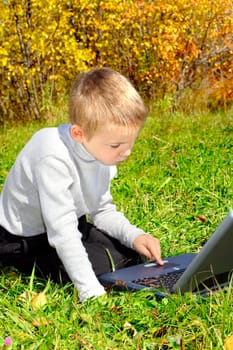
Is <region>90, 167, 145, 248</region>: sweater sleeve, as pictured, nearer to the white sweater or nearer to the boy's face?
the white sweater

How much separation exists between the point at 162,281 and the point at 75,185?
566 mm

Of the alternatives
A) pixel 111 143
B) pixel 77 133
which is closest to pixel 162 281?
pixel 111 143

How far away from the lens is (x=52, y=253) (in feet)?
10.8

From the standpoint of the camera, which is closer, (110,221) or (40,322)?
(40,322)

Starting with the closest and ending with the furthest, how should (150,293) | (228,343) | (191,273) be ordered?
1. (228,343)
2. (191,273)
3. (150,293)

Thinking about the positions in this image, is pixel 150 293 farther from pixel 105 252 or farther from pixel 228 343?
pixel 105 252

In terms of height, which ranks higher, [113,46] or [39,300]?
[39,300]

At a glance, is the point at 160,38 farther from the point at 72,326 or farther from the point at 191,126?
the point at 72,326

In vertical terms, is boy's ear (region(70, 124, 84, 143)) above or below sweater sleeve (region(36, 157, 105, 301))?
above

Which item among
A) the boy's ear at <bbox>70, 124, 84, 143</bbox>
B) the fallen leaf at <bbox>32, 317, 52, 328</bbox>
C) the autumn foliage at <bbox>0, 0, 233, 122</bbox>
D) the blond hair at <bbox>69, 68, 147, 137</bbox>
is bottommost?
the autumn foliage at <bbox>0, 0, 233, 122</bbox>

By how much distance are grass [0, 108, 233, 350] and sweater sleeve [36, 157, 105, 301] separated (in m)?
0.09

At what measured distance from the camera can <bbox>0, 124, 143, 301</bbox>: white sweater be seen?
9.45 ft

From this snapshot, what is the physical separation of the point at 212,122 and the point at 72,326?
555 centimetres

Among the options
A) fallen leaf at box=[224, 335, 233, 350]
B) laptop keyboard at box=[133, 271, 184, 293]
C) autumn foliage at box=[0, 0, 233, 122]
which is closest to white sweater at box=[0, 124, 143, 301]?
laptop keyboard at box=[133, 271, 184, 293]
